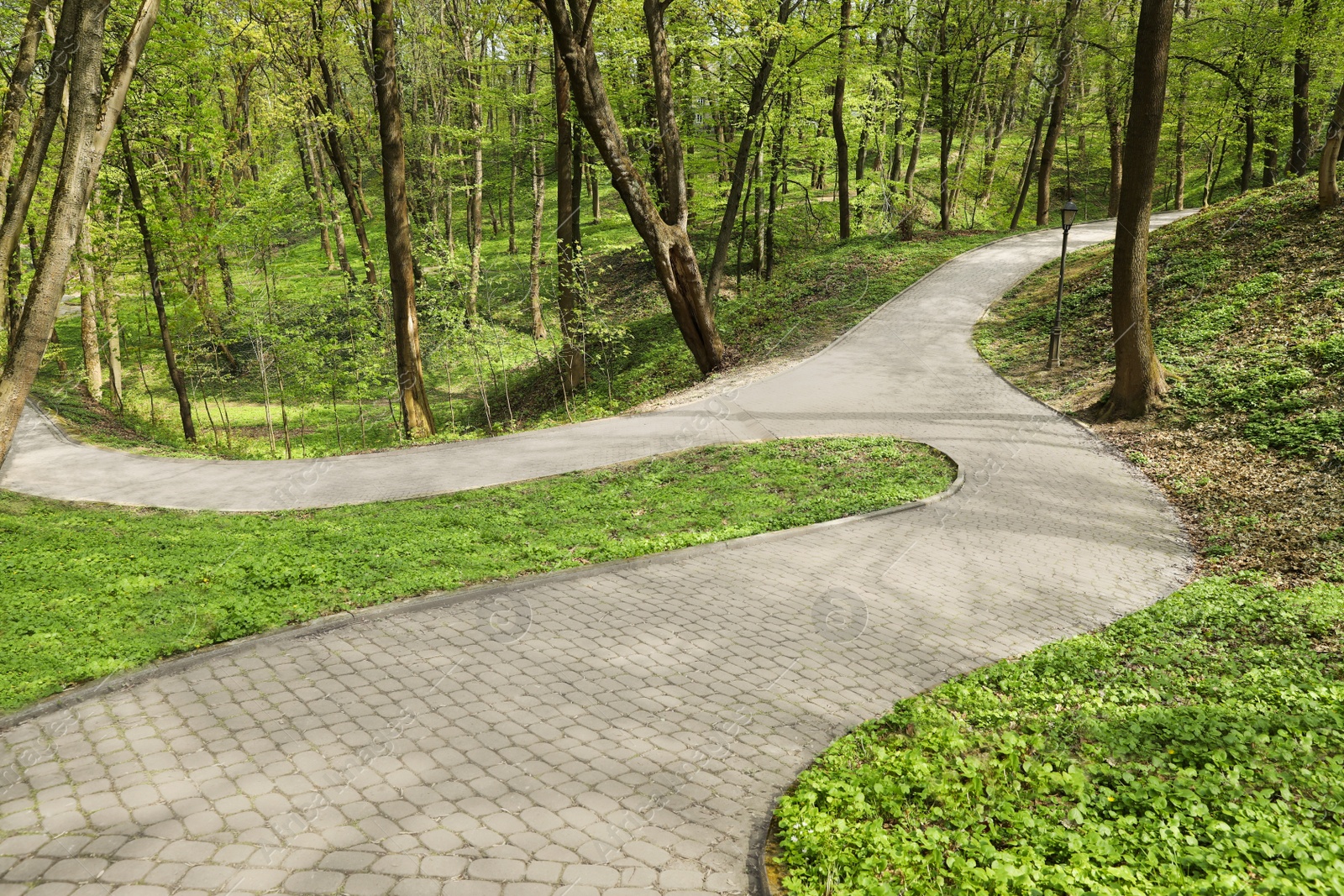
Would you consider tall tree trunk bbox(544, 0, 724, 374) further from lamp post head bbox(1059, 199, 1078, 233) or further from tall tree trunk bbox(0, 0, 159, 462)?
tall tree trunk bbox(0, 0, 159, 462)

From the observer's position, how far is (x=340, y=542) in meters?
7.63

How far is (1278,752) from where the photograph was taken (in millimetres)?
4297

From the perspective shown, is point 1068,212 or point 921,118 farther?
point 921,118

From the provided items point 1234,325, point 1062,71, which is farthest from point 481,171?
point 1234,325

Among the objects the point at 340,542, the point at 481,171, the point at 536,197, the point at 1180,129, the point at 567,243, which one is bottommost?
the point at 340,542

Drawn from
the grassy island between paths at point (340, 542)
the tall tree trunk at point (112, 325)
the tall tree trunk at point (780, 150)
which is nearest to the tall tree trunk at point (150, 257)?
the tall tree trunk at point (112, 325)

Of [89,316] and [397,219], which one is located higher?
[397,219]

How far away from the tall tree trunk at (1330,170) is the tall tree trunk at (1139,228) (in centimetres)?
488

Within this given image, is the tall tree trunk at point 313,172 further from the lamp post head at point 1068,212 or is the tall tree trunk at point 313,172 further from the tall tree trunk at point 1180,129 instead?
the tall tree trunk at point 1180,129

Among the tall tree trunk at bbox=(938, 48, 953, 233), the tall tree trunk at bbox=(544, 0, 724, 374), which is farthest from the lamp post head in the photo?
the tall tree trunk at bbox=(938, 48, 953, 233)

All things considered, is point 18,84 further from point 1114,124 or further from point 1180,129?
point 1180,129

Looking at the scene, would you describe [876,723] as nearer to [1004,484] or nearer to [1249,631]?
[1249,631]

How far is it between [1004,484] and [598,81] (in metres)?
10.4

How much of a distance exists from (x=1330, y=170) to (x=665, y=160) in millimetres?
13354
